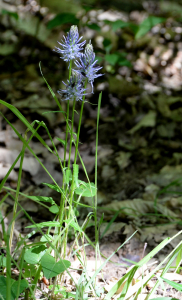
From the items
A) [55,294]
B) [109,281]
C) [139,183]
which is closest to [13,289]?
[55,294]

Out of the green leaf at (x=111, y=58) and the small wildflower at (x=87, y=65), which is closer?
the small wildflower at (x=87, y=65)

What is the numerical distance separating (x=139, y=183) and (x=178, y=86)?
1.52m

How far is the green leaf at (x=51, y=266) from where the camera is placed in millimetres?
715

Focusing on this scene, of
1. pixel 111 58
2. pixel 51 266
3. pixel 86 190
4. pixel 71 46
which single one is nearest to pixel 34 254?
pixel 51 266

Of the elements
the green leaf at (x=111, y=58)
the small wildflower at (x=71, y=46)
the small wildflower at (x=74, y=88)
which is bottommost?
the small wildflower at (x=74, y=88)

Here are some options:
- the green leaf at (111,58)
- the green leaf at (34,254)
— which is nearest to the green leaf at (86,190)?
the green leaf at (34,254)

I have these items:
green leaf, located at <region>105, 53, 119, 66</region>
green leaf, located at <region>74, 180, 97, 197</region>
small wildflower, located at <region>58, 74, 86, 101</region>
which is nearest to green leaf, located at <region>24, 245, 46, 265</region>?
green leaf, located at <region>74, 180, 97, 197</region>

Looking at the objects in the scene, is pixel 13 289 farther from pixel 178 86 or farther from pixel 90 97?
pixel 178 86

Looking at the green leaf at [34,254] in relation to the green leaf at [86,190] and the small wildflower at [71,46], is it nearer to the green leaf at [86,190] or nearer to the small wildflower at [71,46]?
the green leaf at [86,190]

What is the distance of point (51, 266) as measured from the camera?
2.44 feet

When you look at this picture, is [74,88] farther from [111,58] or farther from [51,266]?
[111,58]

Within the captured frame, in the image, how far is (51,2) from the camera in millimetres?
3182

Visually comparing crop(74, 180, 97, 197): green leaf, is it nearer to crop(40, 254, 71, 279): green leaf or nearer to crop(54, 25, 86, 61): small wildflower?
crop(40, 254, 71, 279): green leaf

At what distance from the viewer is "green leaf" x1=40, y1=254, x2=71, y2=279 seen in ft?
2.35
